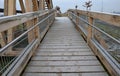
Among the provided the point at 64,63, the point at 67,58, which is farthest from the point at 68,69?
the point at 67,58

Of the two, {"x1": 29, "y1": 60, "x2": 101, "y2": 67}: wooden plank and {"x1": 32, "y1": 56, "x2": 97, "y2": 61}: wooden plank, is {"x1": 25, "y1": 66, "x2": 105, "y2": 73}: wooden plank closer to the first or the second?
{"x1": 29, "y1": 60, "x2": 101, "y2": 67}: wooden plank

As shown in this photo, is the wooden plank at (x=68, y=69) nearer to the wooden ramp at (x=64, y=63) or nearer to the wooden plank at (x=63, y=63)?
the wooden ramp at (x=64, y=63)

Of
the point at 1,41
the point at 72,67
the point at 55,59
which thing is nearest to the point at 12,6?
the point at 1,41

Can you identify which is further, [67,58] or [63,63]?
[67,58]

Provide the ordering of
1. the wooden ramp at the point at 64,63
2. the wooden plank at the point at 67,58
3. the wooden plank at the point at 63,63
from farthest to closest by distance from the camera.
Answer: the wooden plank at the point at 67,58, the wooden plank at the point at 63,63, the wooden ramp at the point at 64,63

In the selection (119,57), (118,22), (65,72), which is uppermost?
(118,22)

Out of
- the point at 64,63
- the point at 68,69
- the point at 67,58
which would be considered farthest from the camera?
the point at 67,58

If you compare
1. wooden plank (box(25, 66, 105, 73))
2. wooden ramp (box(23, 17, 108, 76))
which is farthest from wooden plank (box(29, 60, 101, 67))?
wooden plank (box(25, 66, 105, 73))

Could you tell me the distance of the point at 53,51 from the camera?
489 centimetres

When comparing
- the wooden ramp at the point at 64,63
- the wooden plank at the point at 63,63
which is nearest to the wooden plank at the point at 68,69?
the wooden ramp at the point at 64,63

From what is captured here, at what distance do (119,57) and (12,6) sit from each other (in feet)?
11.1

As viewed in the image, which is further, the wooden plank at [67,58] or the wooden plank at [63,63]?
the wooden plank at [67,58]

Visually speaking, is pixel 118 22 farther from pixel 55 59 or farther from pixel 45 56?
pixel 45 56

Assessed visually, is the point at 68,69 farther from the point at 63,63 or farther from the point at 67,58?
the point at 67,58
